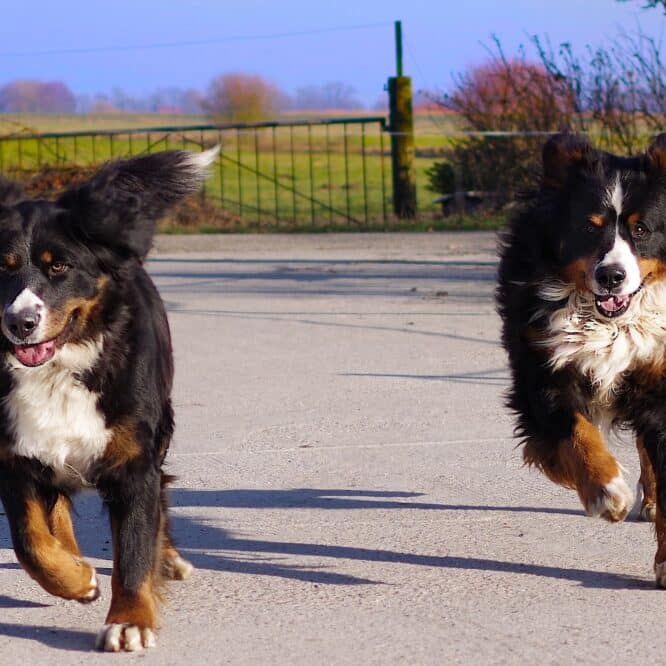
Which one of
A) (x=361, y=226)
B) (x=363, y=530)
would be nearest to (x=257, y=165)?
(x=361, y=226)

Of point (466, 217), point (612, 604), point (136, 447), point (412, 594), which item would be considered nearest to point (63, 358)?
point (136, 447)

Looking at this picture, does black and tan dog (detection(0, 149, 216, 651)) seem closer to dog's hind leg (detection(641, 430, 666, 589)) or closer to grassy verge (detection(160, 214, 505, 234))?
dog's hind leg (detection(641, 430, 666, 589))

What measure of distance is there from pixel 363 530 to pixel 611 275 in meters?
1.63

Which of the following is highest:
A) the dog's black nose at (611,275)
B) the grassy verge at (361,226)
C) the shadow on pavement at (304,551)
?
the dog's black nose at (611,275)

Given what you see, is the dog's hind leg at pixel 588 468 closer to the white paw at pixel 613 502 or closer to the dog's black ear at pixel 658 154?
the white paw at pixel 613 502

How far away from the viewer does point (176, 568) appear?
4902mm

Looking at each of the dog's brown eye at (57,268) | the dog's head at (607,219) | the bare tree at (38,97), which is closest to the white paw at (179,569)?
the dog's brown eye at (57,268)

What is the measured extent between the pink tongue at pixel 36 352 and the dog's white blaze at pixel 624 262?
2.09 m

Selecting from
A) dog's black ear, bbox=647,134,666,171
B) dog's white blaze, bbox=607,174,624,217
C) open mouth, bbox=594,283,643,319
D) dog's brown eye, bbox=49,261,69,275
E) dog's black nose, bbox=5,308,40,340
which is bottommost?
open mouth, bbox=594,283,643,319

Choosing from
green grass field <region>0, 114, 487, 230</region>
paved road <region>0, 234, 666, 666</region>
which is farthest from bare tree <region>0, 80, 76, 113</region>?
paved road <region>0, 234, 666, 666</region>

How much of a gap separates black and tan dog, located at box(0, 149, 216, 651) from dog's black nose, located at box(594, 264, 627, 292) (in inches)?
68.5

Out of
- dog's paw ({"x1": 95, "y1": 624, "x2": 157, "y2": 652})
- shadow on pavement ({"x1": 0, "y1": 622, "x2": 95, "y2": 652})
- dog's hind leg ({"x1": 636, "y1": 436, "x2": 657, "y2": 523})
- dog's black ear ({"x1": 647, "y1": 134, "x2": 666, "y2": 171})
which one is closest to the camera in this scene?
dog's paw ({"x1": 95, "y1": 624, "x2": 157, "y2": 652})

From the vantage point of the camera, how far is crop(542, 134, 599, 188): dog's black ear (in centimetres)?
526

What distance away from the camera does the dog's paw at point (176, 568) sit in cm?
487
